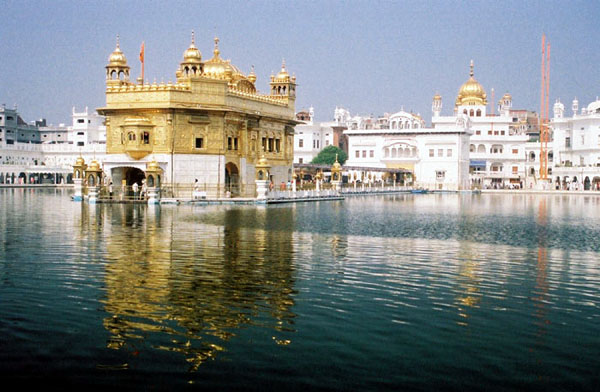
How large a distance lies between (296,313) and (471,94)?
281ft

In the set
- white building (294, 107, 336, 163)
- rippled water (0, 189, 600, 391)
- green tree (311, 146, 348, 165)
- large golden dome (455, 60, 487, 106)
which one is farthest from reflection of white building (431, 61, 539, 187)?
rippled water (0, 189, 600, 391)

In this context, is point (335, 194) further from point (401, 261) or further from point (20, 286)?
point (20, 286)

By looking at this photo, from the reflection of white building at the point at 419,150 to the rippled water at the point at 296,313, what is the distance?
6106 cm

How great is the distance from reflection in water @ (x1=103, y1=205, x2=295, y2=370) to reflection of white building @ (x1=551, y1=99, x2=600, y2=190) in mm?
64498

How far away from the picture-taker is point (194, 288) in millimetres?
12500

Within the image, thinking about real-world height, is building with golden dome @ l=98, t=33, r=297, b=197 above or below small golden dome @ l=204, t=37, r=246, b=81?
below

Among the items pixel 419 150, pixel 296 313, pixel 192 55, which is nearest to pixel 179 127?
pixel 192 55

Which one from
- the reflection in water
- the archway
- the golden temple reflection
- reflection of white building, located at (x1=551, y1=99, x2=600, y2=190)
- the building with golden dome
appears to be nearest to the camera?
the reflection in water

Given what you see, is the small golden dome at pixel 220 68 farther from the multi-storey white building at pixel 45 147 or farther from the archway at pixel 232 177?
the multi-storey white building at pixel 45 147

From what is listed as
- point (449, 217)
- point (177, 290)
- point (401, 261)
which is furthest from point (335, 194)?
point (177, 290)

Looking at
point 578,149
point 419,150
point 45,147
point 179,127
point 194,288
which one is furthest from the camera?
point 45,147

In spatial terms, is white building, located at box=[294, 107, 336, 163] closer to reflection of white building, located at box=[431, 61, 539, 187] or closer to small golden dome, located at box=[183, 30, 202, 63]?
reflection of white building, located at box=[431, 61, 539, 187]

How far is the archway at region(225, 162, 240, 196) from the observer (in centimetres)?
4338

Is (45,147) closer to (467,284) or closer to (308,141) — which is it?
(308,141)
